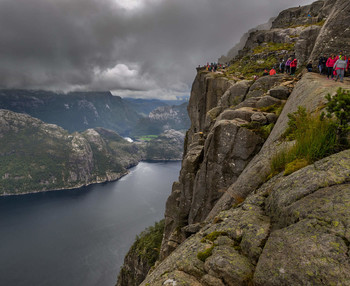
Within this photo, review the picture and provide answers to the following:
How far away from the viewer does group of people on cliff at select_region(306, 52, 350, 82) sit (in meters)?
18.8

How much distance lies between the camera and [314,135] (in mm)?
9438

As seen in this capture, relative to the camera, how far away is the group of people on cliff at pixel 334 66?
18750 millimetres

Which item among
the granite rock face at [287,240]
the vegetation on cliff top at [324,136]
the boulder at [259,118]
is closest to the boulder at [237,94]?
the boulder at [259,118]

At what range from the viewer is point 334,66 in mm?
19766

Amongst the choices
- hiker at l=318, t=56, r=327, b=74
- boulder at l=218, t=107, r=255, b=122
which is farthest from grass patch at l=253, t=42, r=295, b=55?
boulder at l=218, t=107, r=255, b=122

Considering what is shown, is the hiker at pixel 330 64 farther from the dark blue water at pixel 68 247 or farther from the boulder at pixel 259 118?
the dark blue water at pixel 68 247

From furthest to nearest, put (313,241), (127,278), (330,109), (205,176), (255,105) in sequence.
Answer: (127,278), (255,105), (205,176), (330,109), (313,241)

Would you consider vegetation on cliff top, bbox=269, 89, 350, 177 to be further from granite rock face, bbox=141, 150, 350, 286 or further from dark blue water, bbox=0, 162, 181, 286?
dark blue water, bbox=0, 162, 181, 286

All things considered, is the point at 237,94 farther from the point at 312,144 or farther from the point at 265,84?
the point at 312,144

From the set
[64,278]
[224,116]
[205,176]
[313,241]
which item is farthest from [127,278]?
[64,278]

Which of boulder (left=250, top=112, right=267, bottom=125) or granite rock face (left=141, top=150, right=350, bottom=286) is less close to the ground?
boulder (left=250, top=112, right=267, bottom=125)

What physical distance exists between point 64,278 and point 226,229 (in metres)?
148

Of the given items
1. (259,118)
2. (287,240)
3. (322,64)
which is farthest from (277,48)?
(287,240)

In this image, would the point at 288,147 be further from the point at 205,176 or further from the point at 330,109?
the point at 205,176
